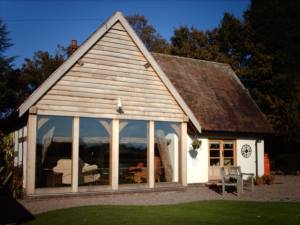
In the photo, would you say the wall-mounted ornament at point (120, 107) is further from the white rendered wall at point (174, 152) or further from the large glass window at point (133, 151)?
the white rendered wall at point (174, 152)

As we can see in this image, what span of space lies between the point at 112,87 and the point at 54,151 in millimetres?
3285

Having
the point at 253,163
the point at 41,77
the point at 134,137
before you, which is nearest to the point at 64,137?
the point at 134,137

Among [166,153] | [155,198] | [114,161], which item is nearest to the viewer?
[155,198]

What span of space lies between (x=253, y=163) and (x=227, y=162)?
1.85 m

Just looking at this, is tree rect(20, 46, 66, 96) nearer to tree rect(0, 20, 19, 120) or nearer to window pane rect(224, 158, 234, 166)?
tree rect(0, 20, 19, 120)

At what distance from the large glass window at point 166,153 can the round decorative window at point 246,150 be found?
518 centimetres

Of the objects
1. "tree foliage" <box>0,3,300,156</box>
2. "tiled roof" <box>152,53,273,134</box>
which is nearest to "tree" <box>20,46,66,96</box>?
"tree foliage" <box>0,3,300,156</box>

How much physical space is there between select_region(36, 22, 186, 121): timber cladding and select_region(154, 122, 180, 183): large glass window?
23.7 inches

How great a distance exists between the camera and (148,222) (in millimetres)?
9312

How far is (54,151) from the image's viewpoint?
14.4 m

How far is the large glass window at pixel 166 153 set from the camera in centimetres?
1700

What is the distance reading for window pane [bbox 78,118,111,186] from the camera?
14891 millimetres

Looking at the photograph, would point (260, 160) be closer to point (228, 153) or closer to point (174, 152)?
point (228, 153)

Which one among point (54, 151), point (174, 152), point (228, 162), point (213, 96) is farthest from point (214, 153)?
point (54, 151)
